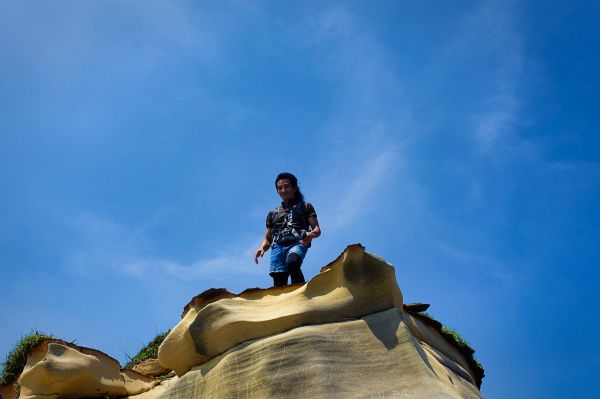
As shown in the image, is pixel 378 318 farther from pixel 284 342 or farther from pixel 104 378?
pixel 104 378

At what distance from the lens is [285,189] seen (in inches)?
307

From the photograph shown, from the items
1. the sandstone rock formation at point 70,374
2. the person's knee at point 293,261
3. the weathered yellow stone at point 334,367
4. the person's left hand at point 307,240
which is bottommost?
the weathered yellow stone at point 334,367

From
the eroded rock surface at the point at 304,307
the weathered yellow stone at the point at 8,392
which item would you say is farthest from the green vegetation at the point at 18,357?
the eroded rock surface at the point at 304,307

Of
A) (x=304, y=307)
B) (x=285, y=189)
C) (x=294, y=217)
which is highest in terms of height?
(x=285, y=189)

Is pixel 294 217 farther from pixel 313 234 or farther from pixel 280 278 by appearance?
pixel 280 278

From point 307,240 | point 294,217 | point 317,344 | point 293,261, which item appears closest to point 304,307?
point 317,344

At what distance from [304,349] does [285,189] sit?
2.81m

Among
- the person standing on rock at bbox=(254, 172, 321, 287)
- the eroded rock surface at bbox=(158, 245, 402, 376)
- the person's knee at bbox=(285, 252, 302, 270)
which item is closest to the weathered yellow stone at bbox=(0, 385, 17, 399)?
the eroded rock surface at bbox=(158, 245, 402, 376)

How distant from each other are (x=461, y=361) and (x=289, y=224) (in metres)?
2.70

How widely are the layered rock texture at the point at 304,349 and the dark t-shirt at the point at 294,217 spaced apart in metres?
1.32

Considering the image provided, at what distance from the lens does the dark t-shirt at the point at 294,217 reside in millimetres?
7625

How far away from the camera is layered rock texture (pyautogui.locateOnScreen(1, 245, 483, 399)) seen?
203 inches

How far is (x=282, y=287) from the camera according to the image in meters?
6.47

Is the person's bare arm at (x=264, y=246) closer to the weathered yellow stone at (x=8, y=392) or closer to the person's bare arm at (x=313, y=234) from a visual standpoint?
the person's bare arm at (x=313, y=234)
